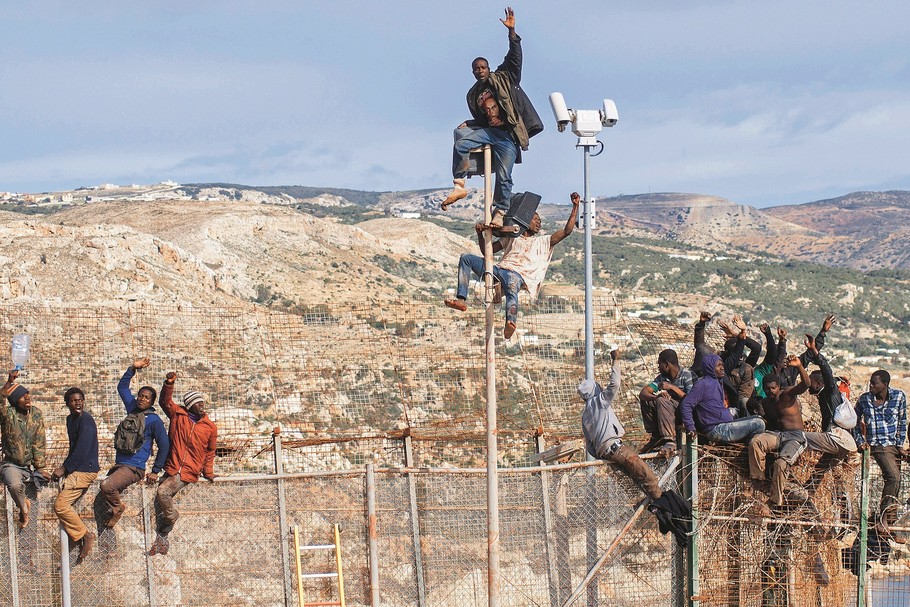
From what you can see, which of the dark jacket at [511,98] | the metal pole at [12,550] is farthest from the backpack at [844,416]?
the metal pole at [12,550]

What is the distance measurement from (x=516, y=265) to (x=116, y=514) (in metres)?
4.07

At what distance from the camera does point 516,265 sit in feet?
30.8

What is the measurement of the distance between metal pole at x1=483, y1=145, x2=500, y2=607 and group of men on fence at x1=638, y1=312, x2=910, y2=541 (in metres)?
1.90

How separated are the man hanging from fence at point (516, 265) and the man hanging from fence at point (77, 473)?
138 inches

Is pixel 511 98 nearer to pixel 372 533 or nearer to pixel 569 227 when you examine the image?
pixel 569 227

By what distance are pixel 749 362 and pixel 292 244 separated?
59338 millimetres

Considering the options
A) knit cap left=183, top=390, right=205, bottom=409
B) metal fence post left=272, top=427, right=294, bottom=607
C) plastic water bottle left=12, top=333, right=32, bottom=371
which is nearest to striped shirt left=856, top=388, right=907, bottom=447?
metal fence post left=272, top=427, right=294, bottom=607

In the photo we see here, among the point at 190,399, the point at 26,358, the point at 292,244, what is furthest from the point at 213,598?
the point at 292,244

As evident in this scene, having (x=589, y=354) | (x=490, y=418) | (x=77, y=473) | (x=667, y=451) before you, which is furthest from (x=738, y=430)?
(x=77, y=473)

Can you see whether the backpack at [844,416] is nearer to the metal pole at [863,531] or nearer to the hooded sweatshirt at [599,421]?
the metal pole at [863,531]

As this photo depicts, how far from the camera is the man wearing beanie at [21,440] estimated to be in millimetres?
9820

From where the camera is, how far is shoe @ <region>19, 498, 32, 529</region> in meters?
9.78

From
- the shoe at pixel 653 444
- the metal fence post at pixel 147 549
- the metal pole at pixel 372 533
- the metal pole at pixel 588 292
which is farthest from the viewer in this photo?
the metal pole at pixel 588 292

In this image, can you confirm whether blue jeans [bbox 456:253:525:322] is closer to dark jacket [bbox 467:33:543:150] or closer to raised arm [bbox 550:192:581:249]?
raised arm [bbox 550:192:581:249]
